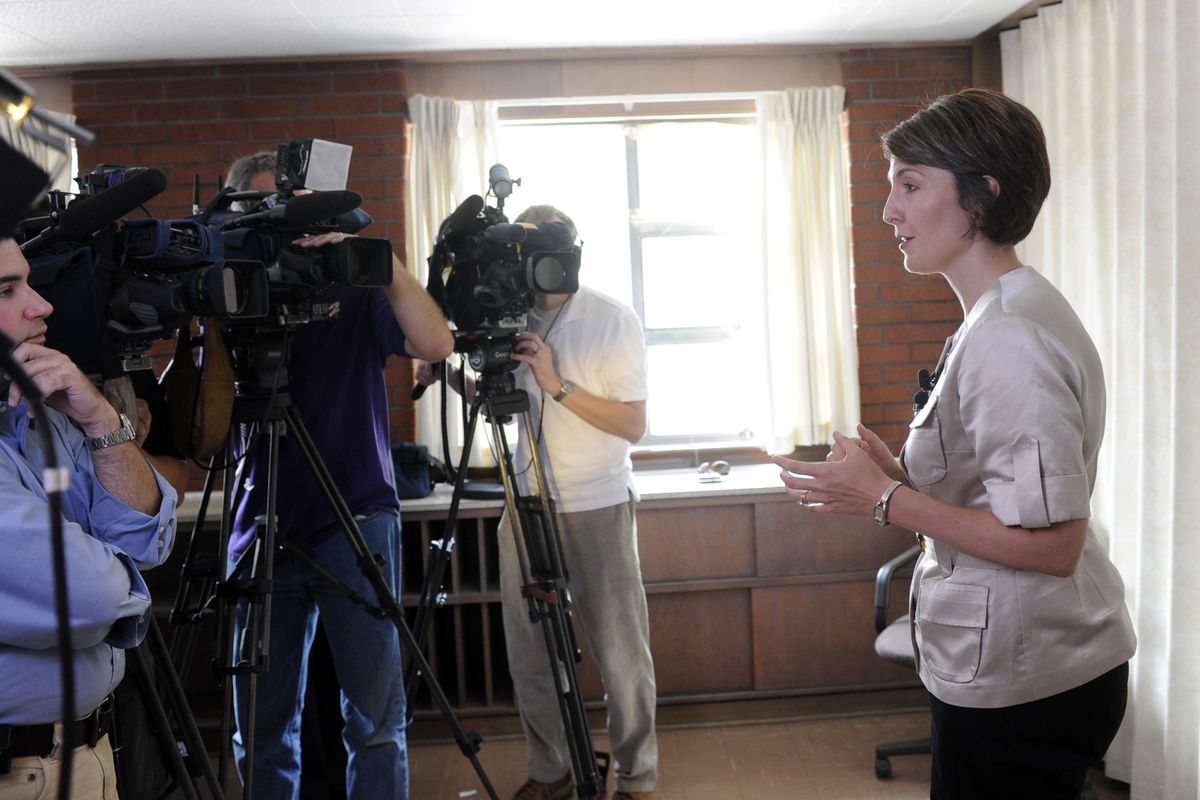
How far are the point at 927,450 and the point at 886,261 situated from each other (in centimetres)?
250

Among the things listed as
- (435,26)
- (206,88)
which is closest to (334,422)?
(435,26)

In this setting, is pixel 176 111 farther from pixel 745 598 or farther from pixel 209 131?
pixel 745 598

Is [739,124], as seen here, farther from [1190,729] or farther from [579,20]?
[1190,729]

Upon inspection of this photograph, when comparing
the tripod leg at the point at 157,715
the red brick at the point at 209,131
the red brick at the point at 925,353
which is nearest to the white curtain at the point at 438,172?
the red brick at the point at 209,131

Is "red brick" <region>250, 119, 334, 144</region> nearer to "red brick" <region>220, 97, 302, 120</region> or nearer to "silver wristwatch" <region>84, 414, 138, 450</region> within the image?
"red brick" <region>220, 97, 302, 120</region>

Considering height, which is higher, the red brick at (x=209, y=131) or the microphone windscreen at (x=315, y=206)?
the red brick at (x=209, y=131)

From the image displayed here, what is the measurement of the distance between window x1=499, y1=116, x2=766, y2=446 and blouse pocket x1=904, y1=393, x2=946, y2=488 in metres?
2.39

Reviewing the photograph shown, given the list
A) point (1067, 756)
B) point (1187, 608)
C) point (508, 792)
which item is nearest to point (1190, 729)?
point (1187, 608)

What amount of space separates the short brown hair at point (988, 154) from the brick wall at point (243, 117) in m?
2.54

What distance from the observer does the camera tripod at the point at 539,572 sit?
2.27m

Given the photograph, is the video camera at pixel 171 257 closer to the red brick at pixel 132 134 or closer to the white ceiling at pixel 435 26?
the white ceiling at pixel 435 26

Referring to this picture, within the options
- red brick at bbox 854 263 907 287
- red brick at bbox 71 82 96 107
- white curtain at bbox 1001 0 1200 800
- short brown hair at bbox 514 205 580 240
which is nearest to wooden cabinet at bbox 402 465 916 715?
white curtain at bbox 1001 0 1200 800

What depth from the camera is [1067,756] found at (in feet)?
4.19

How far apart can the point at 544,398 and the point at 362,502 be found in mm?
567
